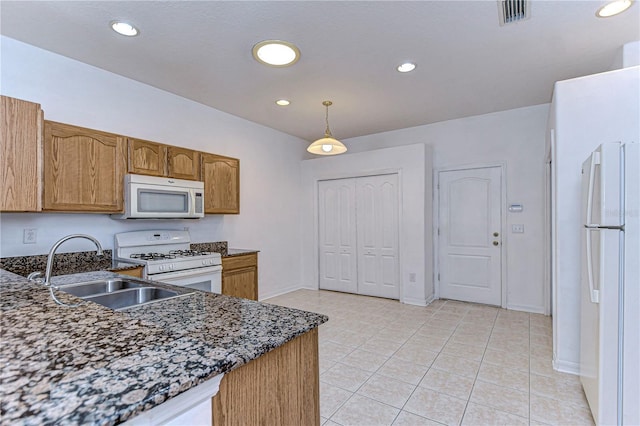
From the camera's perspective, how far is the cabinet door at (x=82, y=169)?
2453mm

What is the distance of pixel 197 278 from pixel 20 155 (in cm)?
166

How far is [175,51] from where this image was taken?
2686 millimetres

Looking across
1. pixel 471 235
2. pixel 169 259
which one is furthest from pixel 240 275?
pixel 471 235

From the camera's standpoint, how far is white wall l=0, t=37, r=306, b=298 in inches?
103

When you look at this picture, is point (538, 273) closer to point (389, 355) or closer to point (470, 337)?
point (470, 337)

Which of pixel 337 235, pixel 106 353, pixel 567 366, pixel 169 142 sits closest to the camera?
pixel 106 353

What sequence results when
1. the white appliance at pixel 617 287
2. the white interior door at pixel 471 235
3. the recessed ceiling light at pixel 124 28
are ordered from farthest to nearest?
the white interior door at pixel 471 235 → the recessed ceiling light at pixel 124 28 → the white appliance at pixel 617 287

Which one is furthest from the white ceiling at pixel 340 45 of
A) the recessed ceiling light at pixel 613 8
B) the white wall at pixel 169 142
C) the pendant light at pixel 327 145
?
the pendant light at pixel 327 145

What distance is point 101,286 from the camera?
1.89 m

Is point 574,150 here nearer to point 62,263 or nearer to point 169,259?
point 169,259

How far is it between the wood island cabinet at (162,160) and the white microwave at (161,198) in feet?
0.30

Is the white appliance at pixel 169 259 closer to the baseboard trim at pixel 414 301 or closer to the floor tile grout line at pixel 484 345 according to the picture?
the floor tile grout line at pixel 484 345

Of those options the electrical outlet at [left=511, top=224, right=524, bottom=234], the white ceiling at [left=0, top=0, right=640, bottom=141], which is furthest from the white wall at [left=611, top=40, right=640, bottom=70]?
the electrical outlet at [left=511, top=224, right=524, bottom=234]

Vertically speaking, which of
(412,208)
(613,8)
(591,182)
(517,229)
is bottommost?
(517,229)
